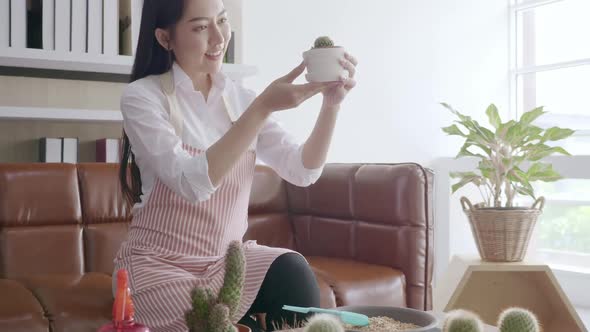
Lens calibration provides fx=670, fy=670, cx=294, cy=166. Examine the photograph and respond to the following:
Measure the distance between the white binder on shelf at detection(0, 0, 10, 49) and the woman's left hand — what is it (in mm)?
1668

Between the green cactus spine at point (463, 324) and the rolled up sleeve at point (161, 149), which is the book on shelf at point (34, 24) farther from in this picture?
the green cactus spine at point (463, 324)

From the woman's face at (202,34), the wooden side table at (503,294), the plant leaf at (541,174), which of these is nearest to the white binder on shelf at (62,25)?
the woman's face at (202,34)

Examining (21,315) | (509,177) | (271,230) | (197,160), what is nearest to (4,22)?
(271,230)

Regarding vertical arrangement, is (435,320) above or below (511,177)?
below

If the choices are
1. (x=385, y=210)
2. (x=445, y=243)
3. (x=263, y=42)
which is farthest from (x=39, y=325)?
(x=445, y=243)

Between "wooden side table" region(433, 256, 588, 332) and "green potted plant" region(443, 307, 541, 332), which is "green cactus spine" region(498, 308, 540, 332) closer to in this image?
"green potted plant" region(443, 307, 541, 332)

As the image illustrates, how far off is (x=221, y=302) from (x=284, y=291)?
606 mm

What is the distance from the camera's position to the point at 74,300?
1.67m

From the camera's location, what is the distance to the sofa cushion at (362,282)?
200 cm

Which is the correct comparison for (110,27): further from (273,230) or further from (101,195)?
(273,230)

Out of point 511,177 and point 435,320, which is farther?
point 511,177

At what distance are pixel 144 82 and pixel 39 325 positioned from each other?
624mm

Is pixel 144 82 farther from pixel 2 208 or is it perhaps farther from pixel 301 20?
pixel 301 20

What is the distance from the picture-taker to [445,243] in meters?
4.27
